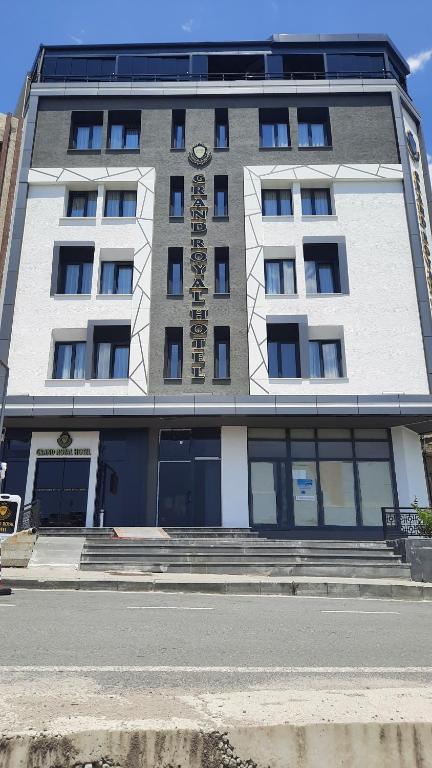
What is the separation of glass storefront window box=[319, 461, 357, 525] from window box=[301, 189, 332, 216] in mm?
11845

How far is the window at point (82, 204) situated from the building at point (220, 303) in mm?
86

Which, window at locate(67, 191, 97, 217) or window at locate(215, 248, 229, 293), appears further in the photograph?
window at locate(67, 191, 97, 217)

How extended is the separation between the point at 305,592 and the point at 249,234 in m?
16.9

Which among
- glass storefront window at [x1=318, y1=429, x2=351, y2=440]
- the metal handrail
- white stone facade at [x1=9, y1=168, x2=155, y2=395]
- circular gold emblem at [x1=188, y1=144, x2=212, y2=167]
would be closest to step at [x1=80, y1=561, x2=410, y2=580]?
the metal handrail

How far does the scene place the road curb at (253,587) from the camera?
12.3 metres

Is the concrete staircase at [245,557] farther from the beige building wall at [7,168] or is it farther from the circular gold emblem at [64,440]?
the beige building wall at [7,168]

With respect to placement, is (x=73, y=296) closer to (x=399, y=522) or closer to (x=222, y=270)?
(x=222, y=270)

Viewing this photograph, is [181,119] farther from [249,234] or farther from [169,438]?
[169,438]

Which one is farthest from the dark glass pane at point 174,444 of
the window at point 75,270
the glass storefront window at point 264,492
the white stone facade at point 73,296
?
the window at point 75,270

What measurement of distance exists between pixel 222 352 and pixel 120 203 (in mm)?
9119

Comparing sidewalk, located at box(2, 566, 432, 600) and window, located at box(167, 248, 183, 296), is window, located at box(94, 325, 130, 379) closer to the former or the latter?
window, located at box(167, 248, 183, 296)

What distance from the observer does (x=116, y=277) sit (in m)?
24.7

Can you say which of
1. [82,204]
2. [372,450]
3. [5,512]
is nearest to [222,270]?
[82,204]

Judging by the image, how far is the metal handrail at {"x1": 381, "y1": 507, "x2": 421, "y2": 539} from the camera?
19.2 meters
